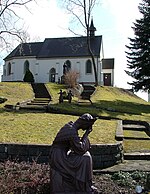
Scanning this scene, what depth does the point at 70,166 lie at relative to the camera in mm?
5934

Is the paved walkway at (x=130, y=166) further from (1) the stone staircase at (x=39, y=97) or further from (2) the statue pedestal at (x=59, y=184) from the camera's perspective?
(1) the stone staircase at (x=39, y=97)

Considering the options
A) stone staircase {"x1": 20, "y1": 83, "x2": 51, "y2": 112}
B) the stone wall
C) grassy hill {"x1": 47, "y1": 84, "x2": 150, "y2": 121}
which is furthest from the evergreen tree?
the stone wall

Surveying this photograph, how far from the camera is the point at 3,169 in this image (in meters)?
7.41

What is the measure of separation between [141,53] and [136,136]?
21.7 metres

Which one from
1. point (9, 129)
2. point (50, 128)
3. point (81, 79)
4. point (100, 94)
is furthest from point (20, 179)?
point (81, 79)

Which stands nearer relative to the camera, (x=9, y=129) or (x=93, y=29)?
(x=9, y=129)

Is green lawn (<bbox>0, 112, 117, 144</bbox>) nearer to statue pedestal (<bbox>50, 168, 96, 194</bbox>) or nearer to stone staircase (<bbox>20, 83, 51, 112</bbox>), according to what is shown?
statue pedestal (<bbox>50, 168, 96, 194</bbox>)

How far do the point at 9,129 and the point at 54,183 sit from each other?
20.9 ft

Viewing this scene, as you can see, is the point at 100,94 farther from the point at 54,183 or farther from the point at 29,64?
the point at 54,183

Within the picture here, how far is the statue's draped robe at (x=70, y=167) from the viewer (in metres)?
A: 5.94

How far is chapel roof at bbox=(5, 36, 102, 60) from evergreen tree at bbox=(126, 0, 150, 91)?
1609 cm

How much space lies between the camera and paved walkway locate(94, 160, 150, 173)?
8.67m

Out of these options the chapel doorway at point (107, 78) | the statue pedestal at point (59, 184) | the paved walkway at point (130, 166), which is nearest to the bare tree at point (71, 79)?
the chapel doorway at point (107, 78)

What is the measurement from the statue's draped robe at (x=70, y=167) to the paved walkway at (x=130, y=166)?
2.61m
